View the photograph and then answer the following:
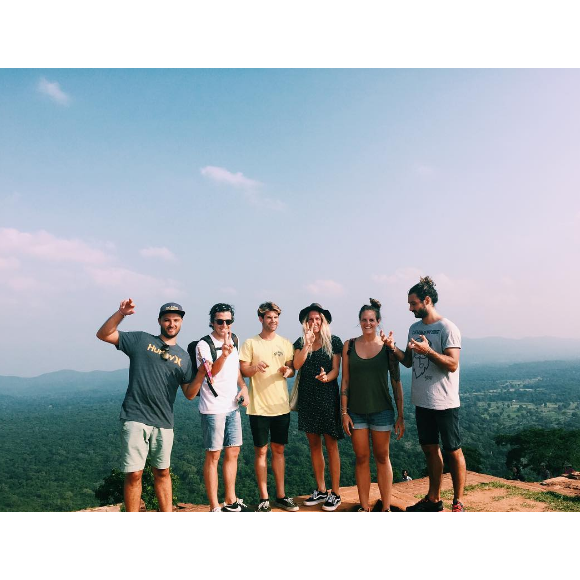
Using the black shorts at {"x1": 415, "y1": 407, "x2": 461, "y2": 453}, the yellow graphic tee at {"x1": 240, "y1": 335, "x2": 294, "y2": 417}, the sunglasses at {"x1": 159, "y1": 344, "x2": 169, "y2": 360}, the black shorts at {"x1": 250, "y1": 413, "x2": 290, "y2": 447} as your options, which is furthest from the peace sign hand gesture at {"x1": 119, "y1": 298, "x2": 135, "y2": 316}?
the black shorts at {"x1": 415, "y1": 407, "x2": 461, "y2": 453}

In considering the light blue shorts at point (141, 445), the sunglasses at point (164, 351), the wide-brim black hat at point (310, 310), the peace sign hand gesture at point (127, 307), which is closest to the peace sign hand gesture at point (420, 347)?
the wide-brim black hat at point (310, 310)

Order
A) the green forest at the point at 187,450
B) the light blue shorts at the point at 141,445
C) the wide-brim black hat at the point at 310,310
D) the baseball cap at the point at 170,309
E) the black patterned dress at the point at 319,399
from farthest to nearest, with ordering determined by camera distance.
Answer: the green forest at the point at 187,450 < the wide-brim black hat at the point at 310,310 < the black patterned dress at the point at 319,399 < the baseball cap at the point at 170,309 < the light blue shorts at the point at 141,445

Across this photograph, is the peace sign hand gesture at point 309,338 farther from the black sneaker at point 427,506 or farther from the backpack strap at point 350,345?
the black sneaker at point 427,506

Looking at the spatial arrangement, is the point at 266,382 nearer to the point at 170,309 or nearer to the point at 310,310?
the point at 310,310

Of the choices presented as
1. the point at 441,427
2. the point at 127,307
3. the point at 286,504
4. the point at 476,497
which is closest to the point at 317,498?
the point at 286,504

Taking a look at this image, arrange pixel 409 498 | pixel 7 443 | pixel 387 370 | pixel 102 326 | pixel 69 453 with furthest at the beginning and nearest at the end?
pixel 7 443 → pixel 69 453 → pixel 409 498 → pixel 387 370 → pixel 102 326
